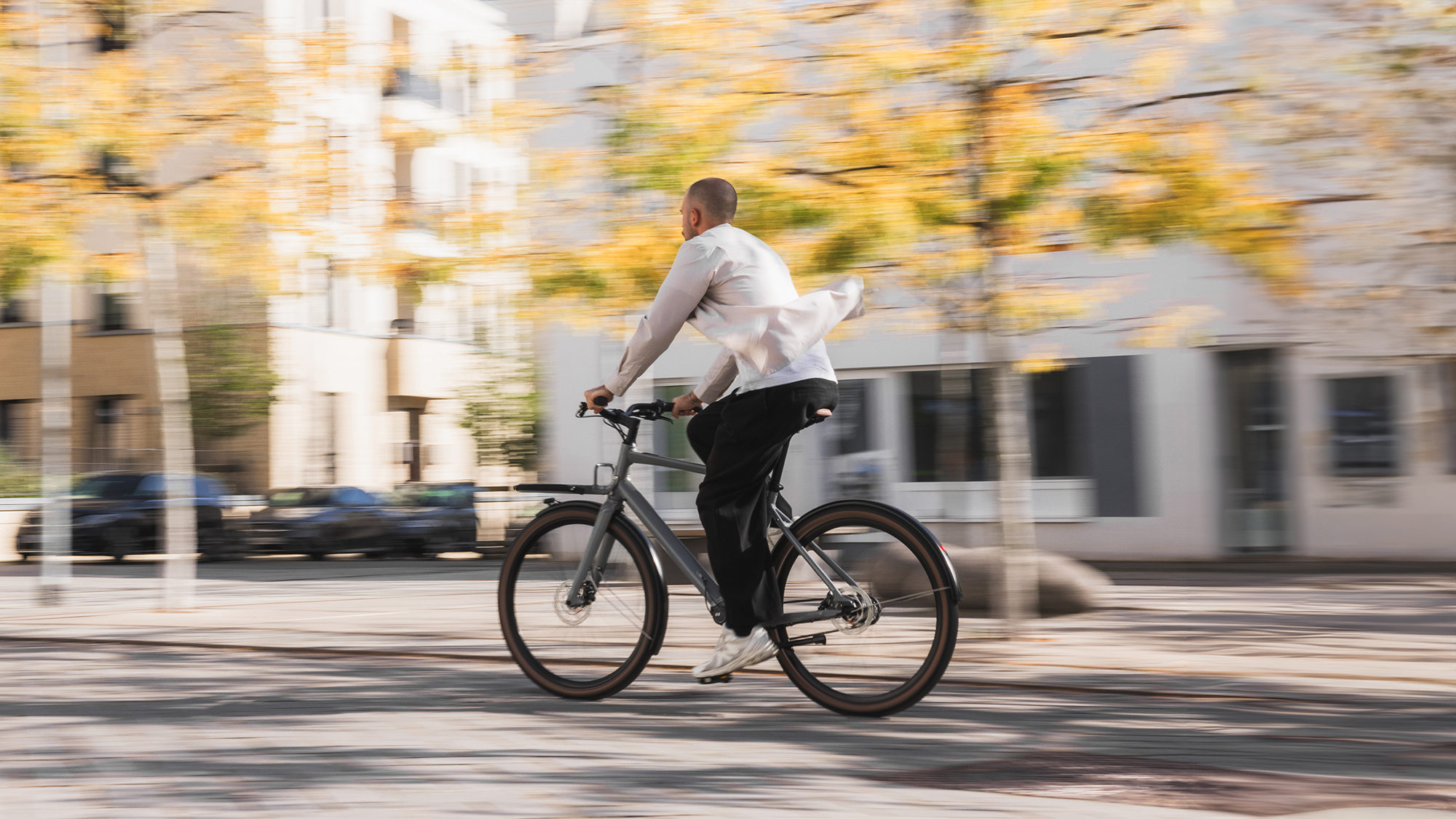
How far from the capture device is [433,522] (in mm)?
23562

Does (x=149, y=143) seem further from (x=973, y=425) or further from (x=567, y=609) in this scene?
(x=973, y=425)

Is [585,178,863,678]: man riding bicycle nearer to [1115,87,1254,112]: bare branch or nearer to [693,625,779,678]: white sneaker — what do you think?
[693,625,779,678]: white sneaker

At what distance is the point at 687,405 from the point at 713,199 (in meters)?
0.77

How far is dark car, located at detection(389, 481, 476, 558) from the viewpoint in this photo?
23500 mm

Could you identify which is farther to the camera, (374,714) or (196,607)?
(196,607)

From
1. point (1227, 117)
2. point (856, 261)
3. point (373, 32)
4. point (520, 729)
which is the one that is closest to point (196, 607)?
point (373, 32)

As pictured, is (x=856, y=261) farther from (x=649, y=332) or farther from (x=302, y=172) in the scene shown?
(x=302, y=172)

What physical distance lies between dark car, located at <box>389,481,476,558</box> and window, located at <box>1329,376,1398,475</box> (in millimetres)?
13063

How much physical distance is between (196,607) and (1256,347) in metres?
11.5

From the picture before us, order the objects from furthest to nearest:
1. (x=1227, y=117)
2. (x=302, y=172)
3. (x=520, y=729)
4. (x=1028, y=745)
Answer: (x=302, y=172) → (x=1227, y=117) → (x=520, y=729) → (x=1028, y=745)

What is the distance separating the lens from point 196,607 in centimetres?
1123

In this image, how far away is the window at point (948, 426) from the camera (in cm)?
1844

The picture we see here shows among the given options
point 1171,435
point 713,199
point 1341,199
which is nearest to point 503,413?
point 1171,435

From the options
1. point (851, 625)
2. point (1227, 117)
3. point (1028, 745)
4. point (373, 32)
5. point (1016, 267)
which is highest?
point (373, 32)
